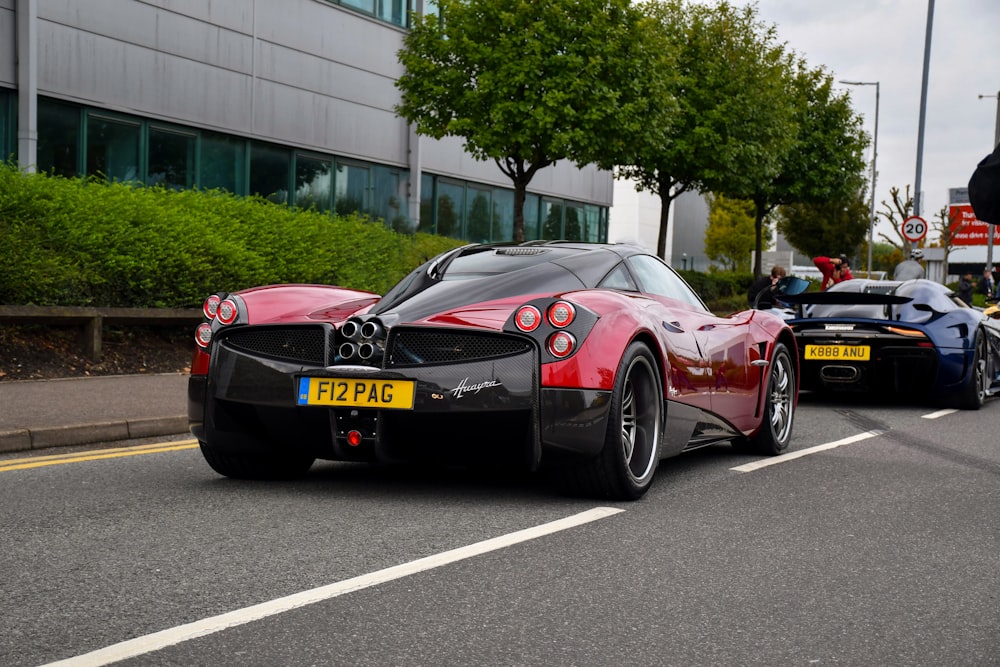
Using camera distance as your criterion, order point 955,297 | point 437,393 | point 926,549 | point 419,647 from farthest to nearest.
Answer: point 955,297 → point 437,393 → point 926,549 → point 419,647

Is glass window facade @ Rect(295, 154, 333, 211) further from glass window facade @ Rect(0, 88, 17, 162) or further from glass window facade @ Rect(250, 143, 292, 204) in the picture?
glass window facade @ Rect(0, 88, 17, 162)

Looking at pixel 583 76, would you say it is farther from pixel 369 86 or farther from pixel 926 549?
pixel 926 549

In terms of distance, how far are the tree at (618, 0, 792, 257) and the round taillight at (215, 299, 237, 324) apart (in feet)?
80.7

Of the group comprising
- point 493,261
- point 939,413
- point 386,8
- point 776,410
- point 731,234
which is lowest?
point 939,413

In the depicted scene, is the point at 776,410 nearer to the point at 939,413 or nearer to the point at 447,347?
the point at 447,347

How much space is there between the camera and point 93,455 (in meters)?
7.42

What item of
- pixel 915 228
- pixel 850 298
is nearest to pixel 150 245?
pixel 850 298

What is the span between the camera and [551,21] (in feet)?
68.9

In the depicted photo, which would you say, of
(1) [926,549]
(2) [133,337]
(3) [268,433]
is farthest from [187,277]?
(1) [926,549]

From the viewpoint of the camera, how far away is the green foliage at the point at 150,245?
11.8 metres

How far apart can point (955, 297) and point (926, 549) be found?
810 centimetres

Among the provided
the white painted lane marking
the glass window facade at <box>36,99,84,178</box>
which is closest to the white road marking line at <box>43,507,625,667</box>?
the white painted lane marking

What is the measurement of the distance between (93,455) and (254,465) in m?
1.62

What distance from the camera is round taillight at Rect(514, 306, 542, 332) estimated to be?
5.50 metres
